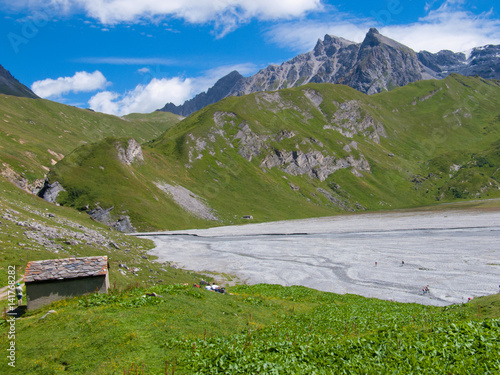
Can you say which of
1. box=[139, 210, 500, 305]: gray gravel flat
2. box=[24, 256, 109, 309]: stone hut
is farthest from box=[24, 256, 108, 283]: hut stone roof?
box=[139, 210, 500, 305]: gray gravel flat

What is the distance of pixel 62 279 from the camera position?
1023 inches

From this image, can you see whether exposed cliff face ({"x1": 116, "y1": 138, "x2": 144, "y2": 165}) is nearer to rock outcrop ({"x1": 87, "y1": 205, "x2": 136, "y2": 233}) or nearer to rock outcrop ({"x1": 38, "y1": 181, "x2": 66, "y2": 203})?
rock outcrop ({"x1": 38, "y1": 181, "x2": 66, "y2": 203})

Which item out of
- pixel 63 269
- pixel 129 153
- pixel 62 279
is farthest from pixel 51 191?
pixel 62 279

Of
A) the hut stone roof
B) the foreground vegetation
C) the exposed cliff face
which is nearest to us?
the foreground vegetation

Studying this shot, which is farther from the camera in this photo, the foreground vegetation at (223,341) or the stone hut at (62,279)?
the stone hut at (62,279)

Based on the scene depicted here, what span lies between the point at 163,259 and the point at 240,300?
50474mm

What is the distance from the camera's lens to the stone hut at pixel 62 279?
993 inches

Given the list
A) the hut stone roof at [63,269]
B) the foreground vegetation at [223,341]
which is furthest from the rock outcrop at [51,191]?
the foreground vegetation at [223,341]

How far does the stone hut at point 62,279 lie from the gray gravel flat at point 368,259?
36.5 metres

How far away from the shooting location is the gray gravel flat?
52406 millimetres

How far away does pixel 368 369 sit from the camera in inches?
492

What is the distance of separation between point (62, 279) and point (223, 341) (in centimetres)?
1600

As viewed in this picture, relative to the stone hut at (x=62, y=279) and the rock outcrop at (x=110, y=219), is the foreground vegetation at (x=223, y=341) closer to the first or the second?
the stone hut at (x=62, y=279)

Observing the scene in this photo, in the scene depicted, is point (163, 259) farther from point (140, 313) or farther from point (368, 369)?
point (368, 369)
